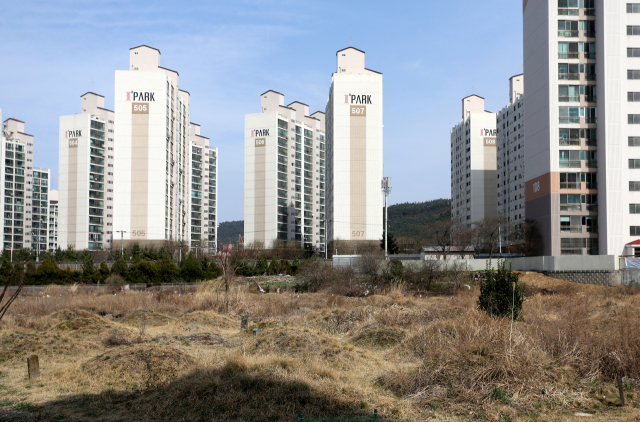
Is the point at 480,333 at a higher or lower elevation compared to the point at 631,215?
lower

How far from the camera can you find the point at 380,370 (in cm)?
1327

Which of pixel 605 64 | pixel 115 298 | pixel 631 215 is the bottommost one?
pixel 115 298

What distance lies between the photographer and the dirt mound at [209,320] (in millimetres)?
22208

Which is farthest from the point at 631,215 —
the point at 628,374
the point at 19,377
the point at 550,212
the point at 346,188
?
the point at 19,377

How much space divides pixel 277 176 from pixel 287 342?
93379 mm

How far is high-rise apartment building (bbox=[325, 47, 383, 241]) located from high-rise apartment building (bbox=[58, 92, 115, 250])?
A: 51557mm

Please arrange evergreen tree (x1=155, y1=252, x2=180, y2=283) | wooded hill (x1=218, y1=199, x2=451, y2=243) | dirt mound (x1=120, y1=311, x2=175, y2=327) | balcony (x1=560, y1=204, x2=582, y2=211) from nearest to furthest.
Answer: dirt mound (x1=120, y1=311, x2=175, y2=327), evergreen tree (x1=155, y1=252, x2=180, y2=283), balcony (x1=560, y1=204, x2=582, y2=211), wooded hill (x1=218, y1=199, x2=451, y2=243)

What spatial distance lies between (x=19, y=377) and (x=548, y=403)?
12.8 m

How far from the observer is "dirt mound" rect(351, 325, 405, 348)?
646 inches

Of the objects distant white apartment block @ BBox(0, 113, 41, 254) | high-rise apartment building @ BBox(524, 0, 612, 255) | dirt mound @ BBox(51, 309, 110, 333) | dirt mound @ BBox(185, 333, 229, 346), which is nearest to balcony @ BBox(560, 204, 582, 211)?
high-rise apartment building @ BBox(524, 0, 612, 255)

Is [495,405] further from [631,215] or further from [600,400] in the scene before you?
[631,215]

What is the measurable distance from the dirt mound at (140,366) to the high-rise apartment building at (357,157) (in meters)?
68.7

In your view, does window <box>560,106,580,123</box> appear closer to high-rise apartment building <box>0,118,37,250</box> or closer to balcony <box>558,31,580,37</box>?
balcony <box>558,31,580,37</box>

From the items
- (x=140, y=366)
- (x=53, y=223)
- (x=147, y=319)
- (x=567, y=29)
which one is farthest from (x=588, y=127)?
(x=53, y=223)
